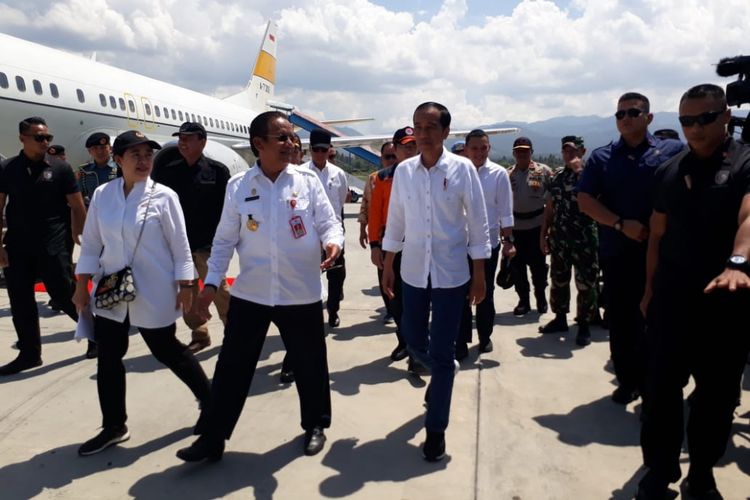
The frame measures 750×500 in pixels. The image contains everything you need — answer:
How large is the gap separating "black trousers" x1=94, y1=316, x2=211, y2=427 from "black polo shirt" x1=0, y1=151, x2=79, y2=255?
1711mm

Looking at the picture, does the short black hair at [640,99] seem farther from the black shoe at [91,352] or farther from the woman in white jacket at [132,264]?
the black shoe at [91,352]

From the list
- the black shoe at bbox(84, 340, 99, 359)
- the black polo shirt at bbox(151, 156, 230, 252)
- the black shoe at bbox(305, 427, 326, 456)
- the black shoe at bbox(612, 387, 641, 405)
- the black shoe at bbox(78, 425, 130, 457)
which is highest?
the black polo shirt at bbox(151, 156, 230, 252)

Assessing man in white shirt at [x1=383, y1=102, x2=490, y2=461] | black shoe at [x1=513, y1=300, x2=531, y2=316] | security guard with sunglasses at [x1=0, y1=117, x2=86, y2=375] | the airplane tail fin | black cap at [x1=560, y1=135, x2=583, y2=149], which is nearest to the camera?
man in white shirt at [x1=383, y1=102, x2=490, y2=461]

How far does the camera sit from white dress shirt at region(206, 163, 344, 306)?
2885 mm

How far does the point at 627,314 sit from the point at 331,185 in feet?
9.61

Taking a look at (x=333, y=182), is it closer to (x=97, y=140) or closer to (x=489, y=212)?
(x=489, y=212)

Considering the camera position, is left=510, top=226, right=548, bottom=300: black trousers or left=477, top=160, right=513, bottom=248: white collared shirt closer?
left=477, top=160, right=513, bottom=248: white collared shirt

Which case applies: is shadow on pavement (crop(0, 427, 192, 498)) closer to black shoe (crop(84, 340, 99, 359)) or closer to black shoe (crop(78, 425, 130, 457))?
black shoe (crop(78, 425, 130, 457))

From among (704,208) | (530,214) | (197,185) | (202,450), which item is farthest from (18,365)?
(530,214)

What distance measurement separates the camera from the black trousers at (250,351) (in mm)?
2955

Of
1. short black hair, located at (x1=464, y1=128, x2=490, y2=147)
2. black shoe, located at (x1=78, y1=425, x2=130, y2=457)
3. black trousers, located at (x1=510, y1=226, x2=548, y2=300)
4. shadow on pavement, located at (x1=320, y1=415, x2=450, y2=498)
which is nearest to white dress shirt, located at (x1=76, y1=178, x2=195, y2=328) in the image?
black shoe, located at (x1=78, y1=425, x2=130, y2=457)

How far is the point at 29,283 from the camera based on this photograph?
4371 millimetres

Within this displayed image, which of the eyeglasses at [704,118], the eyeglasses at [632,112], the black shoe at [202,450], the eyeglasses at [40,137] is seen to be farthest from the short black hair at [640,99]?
the eyeglasses at [40,137]

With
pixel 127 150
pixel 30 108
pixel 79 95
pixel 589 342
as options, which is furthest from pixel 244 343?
pixel 79 95
